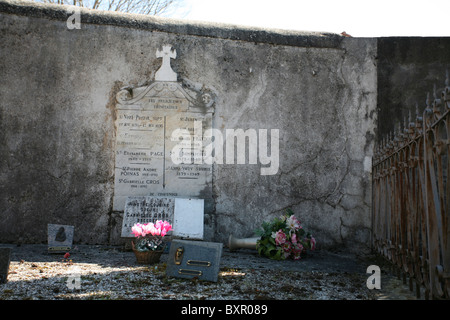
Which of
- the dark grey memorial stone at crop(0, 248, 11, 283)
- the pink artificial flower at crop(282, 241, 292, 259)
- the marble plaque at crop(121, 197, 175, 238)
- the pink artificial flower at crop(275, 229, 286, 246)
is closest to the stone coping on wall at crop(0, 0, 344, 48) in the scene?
the marble plaque at crop(121, 197, 175, 238)

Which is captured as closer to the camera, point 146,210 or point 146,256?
point 146,256

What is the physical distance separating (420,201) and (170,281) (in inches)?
83.1

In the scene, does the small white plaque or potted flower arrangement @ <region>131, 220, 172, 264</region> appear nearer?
potted flower arrangement @ <region>131, 220, 172, 264</region>

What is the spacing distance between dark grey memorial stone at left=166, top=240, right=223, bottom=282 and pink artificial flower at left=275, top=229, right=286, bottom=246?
5.07 ft

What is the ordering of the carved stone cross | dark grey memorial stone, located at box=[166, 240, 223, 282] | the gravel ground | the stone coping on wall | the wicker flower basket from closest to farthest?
the gravel ground
dark grey memorial stone, located at box=[166, 240, 223, 282]
the wicker flower basket
the stone coping on wall
the carved stone cross

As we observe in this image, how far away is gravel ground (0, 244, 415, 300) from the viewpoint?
3.04 metres

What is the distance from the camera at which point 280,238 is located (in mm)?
4934

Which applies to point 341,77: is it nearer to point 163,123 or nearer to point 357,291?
point 163,123

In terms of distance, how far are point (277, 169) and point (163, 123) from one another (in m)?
1.77

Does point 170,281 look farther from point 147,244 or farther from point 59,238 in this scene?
point 59,238

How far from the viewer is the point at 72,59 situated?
566 cm

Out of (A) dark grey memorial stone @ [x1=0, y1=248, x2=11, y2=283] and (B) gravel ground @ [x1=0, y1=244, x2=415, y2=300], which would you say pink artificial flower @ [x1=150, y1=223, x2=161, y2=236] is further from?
(A) dark grey memorial stone @ [x1=0, y1=248, x2=11, y2=283]

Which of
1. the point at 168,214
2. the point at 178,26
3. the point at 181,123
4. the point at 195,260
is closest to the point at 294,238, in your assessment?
the point at 168,214
